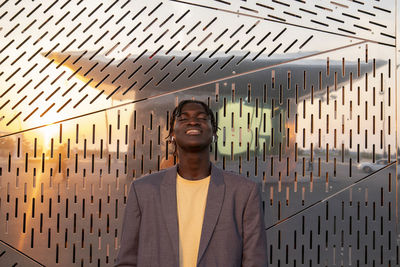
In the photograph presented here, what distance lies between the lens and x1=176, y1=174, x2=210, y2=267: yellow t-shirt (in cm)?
156

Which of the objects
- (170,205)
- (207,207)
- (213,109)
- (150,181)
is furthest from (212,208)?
(213,109)

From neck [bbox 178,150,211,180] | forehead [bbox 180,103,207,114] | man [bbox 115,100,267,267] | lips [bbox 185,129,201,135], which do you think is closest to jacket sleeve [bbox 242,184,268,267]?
man [bbox 115,100,267,267]

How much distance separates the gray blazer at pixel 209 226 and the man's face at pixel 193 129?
0.52 feet

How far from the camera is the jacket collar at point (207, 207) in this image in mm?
1521

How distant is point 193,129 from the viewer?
1662mm

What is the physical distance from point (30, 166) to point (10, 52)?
95 cm

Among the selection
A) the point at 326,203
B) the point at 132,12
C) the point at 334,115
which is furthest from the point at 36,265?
the point at 334,115

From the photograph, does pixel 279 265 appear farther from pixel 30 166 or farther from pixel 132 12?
pixel 132 12

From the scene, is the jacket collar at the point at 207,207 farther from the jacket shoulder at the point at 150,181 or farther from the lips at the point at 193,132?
the lips at the point at 193,132

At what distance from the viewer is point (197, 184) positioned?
167 cm

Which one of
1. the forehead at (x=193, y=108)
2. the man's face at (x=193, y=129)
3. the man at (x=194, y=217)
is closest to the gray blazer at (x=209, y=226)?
the man at (x=194, y=217)

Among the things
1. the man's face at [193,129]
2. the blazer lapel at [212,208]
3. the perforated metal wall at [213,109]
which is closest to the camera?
the blazer lapel at [212,208]

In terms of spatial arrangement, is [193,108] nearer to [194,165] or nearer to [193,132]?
[193,132]

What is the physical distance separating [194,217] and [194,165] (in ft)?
0.83
